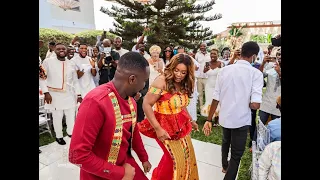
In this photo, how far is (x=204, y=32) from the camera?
43.6 feet

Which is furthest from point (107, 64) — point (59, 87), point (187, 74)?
point (187, 74)

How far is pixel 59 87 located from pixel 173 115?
2.60m

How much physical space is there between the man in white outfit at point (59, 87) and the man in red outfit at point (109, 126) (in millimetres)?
3040

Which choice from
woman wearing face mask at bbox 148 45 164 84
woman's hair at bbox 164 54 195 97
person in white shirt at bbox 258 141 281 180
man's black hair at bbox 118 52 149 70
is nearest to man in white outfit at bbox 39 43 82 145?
woman wearing face mask at bbox 148 45 164 84

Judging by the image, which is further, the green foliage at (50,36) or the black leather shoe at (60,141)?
the green foliage at (50,36)

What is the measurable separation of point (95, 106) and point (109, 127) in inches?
6.0

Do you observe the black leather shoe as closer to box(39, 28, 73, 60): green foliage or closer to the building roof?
box(39, 28, 73, 60): green foliage

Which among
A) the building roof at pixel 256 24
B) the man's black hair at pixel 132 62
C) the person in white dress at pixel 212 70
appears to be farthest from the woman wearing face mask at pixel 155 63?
the building roof at pixel 256 24

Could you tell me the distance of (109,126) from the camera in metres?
1.50

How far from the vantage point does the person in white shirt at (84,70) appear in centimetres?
528

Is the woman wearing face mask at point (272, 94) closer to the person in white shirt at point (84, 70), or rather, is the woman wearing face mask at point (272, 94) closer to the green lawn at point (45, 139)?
the person in white shirt at point (84, 70)

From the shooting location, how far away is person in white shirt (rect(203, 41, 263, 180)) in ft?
9.49

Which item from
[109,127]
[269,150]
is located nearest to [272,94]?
[269,150]

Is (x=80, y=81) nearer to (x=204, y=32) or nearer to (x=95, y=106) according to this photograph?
(x=95, y=106)
